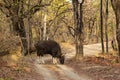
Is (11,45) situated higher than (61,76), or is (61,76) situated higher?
(11,45)

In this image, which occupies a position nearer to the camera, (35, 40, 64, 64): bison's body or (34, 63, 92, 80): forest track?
(34, 63, 92, 80): forest track

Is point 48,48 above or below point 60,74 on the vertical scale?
above

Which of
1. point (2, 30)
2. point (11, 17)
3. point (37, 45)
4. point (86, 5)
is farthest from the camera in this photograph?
point (86, 5)

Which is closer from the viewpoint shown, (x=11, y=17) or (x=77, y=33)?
(x=77, y=33)

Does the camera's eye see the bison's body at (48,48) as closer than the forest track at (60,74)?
No

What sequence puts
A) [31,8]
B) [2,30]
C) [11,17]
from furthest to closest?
[31,8]
[11,17]
[2,30]

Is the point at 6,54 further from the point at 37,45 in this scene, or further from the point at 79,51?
the point at 79,51

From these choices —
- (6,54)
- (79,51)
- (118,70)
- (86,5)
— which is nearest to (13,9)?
(79,51)

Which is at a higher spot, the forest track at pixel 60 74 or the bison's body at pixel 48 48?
the bison's body at pixel 48 48

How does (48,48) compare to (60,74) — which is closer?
(60,74)

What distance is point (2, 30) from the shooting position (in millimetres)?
17531

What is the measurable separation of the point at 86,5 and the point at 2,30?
36.4 m

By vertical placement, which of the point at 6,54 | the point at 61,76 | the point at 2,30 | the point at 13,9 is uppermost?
the point at 13,9

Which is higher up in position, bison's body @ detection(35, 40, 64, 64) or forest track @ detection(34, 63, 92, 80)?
bison's body @ detection(35, 40, 64, 64)
